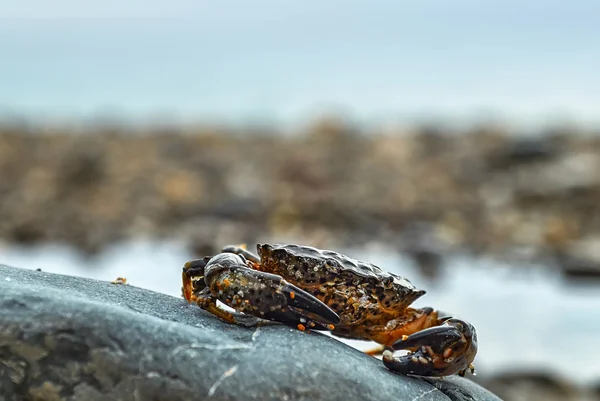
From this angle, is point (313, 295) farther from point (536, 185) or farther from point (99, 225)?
point (536, 185)

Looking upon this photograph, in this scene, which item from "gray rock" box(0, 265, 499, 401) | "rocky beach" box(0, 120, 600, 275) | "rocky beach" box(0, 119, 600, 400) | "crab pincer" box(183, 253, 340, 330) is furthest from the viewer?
"rocky beach" box(0, 120, 600, 275)

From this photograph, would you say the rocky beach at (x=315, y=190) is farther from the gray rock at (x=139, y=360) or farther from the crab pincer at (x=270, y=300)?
the gray rock at (x=139, y=360)

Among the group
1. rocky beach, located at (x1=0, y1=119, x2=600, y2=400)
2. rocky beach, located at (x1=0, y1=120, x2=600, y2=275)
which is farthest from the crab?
rocky beach, located at (x1=0, y1=120, x2=600, y2=275)

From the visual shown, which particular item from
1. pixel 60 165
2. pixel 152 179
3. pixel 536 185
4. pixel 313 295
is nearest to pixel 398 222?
pixel 536 185

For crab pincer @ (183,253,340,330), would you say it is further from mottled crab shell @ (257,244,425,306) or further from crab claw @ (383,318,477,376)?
crab claw @ (383,318,477,376)

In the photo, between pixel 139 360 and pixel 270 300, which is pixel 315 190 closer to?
pixel 270 300
